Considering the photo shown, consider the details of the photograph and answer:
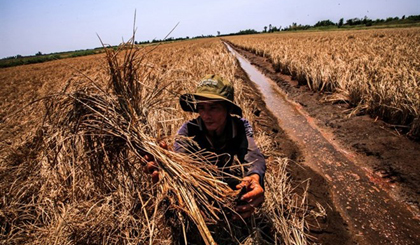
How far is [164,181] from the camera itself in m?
1.07

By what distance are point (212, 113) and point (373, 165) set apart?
7.89ft

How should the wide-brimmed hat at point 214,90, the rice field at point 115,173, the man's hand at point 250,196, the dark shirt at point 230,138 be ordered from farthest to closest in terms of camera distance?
the dark shirt at point 230,138 → the wide-brimmed hat at point 214,90 → the man's hand at point 250,196 → the rice field at point 115,173

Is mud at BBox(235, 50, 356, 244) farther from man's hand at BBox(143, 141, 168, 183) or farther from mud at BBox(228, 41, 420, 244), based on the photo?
man's hand at BBox(143, 141, 168, 183)

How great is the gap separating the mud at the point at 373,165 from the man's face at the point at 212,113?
1296 mm

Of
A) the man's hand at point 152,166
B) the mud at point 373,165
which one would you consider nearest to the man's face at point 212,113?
the man's hand at point 152,166

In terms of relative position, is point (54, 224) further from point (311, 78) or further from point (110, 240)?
point (311, 78)

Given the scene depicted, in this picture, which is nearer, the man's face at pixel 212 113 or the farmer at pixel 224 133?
the farmer at pixel 224 133

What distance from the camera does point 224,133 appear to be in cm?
167

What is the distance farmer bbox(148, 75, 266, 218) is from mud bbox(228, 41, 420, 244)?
927 mm

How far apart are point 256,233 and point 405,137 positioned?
9.21ft

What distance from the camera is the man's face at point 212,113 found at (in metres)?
1.49

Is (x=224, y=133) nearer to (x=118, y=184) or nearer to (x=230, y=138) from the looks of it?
(x=230, y=138)

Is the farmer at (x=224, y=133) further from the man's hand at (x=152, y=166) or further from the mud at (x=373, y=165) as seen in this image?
the mud at (x=373, y=165)

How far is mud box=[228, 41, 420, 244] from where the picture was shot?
1722 millimetres
